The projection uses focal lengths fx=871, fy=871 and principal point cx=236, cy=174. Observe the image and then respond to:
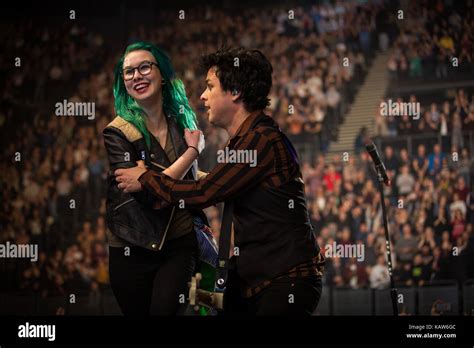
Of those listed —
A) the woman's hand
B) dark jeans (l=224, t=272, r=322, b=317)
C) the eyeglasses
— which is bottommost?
dark jeans (l=224, t=272, r=322, b=317)

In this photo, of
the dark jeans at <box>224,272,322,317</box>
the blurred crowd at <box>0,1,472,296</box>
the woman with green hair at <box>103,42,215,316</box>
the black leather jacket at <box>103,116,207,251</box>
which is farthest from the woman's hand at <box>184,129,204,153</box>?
the blurred crowd at <box>0,1,472,296</box>

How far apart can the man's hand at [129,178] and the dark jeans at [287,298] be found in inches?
24.5

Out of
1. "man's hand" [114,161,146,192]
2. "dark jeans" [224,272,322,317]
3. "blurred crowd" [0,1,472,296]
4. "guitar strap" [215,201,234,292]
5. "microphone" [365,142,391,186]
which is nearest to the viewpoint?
"dark jeans" [224,272,322,317]

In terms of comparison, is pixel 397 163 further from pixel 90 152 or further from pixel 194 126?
pixel 194 126

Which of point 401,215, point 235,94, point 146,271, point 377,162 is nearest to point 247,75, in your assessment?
point 235,94

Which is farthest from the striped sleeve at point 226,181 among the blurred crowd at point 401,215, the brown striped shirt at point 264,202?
the blurred crowd at point 401,215

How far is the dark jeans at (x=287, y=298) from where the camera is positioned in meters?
3.01

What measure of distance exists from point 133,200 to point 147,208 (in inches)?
2.6

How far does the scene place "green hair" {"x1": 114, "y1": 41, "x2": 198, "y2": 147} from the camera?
3.71 meters

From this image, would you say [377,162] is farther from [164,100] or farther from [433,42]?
[433,42]

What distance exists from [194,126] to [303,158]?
5377 mm

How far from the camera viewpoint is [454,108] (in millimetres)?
8961

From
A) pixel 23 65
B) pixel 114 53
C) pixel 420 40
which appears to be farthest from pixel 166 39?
pixel 420 40

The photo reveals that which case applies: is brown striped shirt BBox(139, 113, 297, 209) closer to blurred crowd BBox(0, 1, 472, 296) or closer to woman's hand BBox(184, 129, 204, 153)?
woman's hand BBox(184, 129, 204, 153)
